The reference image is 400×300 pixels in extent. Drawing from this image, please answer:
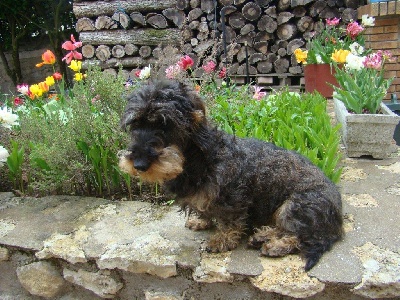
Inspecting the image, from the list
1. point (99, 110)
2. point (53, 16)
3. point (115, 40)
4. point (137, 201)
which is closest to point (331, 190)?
point (137, 201)

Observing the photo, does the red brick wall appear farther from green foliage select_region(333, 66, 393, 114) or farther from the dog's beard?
the dog's beard

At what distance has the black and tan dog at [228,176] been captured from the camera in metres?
2.05

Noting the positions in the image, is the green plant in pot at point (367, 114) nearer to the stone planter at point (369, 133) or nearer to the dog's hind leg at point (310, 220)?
the stone planter at point (369, 133)

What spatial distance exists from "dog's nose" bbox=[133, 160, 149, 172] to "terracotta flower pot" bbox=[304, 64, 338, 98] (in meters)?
4.60

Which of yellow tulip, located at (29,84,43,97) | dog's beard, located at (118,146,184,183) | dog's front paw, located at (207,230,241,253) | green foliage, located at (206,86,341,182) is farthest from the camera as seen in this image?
yellow tulip, located at (29,84,43,97)

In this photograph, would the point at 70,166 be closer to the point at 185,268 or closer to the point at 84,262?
the point at 84,262

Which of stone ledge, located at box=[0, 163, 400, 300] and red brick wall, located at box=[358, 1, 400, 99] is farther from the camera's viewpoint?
red brick wall, located at box=[358, 1, 400, 99]

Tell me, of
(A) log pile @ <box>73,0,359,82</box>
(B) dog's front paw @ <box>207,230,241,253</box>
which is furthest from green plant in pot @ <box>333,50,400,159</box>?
(A) log pile @ <box>73,0,359,82</box>

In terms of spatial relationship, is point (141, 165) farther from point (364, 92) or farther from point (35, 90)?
point (35, 90)

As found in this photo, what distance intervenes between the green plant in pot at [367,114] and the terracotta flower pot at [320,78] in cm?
215

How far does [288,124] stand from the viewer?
380 centimetres

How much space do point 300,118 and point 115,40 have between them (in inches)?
182

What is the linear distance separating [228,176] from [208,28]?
17.2 ft

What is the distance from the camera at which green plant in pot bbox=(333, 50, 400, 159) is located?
3.58 meters
